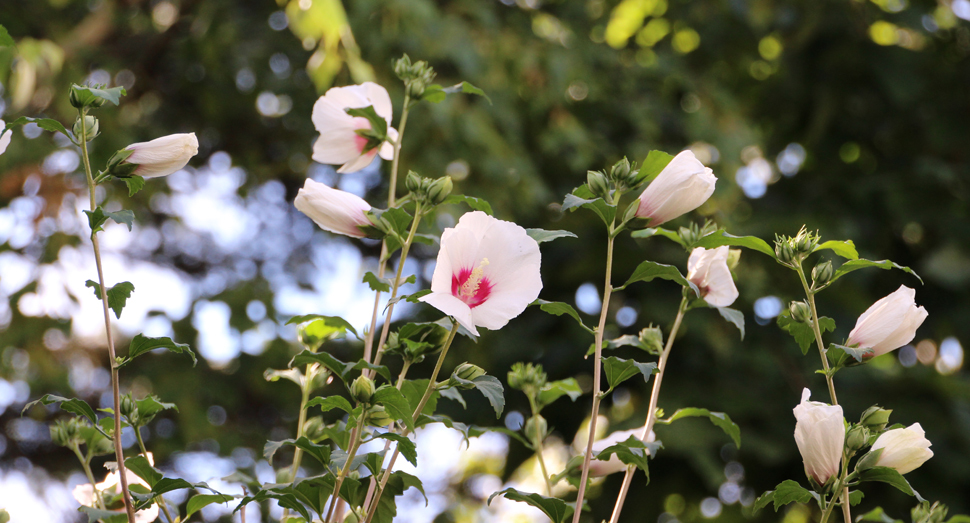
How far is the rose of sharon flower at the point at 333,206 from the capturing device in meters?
0.64

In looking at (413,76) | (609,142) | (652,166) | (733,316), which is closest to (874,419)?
(733,316)

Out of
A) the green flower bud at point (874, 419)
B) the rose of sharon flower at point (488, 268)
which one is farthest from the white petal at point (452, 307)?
the green flower bud at point (874, 419)

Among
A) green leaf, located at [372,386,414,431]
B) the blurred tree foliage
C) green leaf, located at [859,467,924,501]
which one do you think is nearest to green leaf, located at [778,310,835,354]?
green leaf, located at [859,467,924,501]

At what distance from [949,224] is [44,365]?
3269 millimetres

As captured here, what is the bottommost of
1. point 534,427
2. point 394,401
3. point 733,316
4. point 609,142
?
point 609,142

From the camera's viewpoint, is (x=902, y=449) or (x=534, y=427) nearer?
(x=902, y=449)

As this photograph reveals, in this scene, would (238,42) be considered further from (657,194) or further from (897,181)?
(657,194)

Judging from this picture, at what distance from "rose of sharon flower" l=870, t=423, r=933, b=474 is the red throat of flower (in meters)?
0.31

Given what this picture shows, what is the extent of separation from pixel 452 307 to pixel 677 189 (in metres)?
0.23

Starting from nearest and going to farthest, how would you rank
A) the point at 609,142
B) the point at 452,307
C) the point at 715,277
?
the point at 452,307
the point at 715,277
the point at 609,142

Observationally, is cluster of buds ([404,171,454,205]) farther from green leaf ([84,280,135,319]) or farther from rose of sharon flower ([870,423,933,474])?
rose of sharon flower ([870,423,933,474])

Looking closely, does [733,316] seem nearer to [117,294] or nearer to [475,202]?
[475,202]

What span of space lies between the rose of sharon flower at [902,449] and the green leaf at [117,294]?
56 centimetres

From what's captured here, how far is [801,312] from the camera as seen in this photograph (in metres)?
0.64
